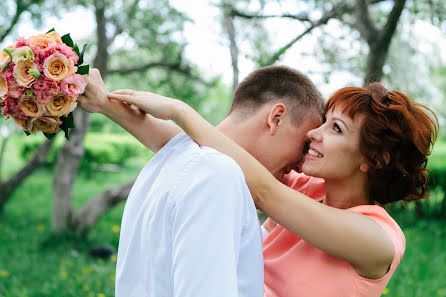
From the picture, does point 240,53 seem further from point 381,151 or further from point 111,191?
point 111,191

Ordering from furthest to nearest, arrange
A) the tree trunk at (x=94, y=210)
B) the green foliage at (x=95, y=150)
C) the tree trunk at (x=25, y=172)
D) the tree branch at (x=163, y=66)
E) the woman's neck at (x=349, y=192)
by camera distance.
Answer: the green foliage at (x=95, y=150)
the tree trunk at (x=25, y=172)
the tree branch at (x=163, y=66)
the tree trunk at (x=94, y=210)
the woman's neck at (x=349, y=192)

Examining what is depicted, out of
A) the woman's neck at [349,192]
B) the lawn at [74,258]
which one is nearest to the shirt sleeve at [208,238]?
the woman's neck at [349,192]

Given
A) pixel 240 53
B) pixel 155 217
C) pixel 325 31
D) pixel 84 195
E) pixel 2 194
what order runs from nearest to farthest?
pixel 155 217 → pixel 240 53 → pixel 325 31 → pixel 2 194 → pixel 84 195

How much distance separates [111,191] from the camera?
7527 mm

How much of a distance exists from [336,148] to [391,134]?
0.25 m

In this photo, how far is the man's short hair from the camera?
90.8 inches

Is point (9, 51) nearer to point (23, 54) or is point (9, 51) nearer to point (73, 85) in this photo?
point (23, 54)

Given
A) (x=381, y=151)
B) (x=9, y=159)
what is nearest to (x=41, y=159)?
Answer: (x=381, y=151)

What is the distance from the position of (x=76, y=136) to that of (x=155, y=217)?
5.75 meters

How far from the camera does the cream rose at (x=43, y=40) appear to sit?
2080 mm

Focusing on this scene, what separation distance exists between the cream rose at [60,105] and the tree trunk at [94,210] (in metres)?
5.55

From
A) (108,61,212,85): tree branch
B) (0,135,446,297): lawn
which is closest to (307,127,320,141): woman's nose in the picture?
(0,135,446,297): lawn

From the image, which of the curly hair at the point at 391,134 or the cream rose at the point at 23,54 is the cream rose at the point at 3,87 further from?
the curly hair at the point at 391,134

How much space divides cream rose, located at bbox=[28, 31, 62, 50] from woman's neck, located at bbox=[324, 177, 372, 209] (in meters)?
1.43
